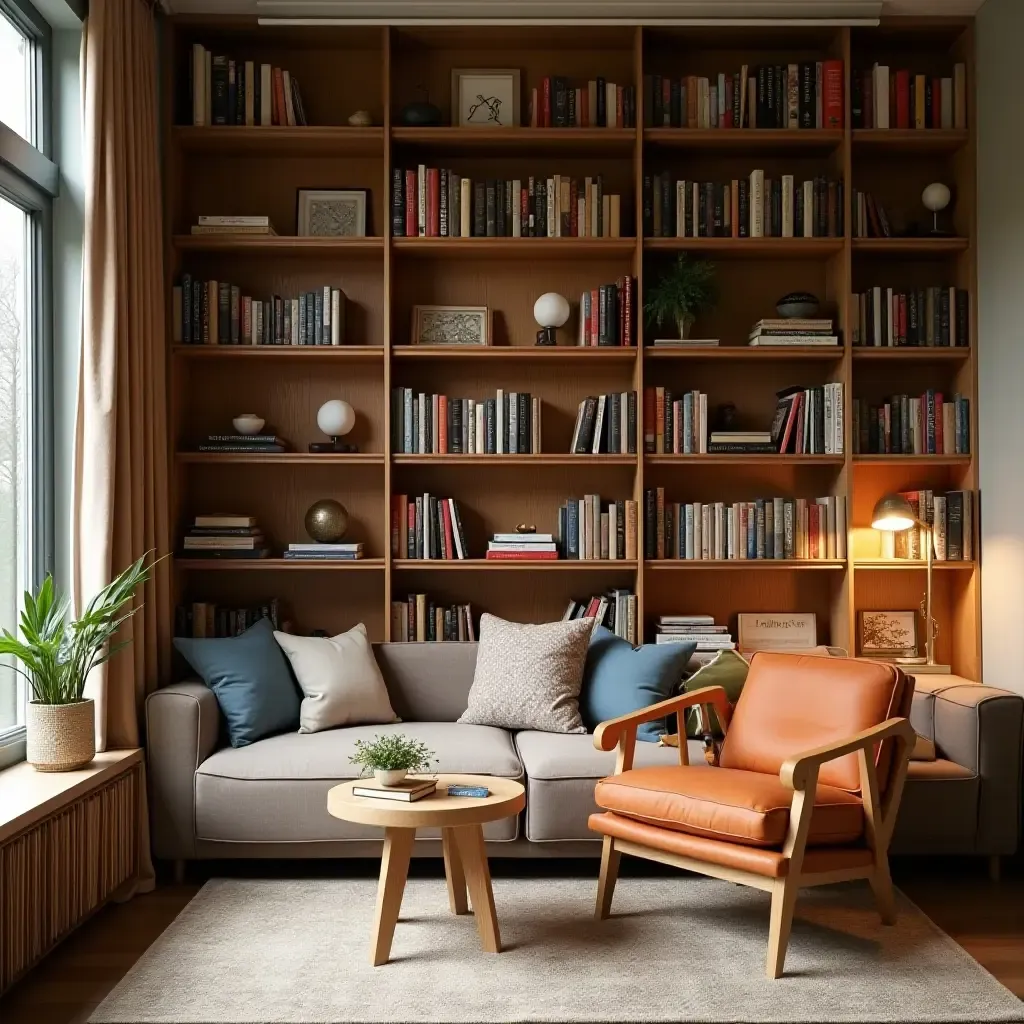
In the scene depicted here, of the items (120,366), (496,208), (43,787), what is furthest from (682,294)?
(43,787)

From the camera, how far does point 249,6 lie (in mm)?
4695

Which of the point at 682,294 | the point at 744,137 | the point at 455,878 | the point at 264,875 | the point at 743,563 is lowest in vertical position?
the point at 264,875

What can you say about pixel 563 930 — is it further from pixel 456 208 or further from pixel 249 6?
pixel 249 6

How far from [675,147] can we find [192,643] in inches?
112

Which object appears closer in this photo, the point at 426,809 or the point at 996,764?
the point at 426,809

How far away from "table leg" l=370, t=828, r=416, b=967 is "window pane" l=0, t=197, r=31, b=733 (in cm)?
137

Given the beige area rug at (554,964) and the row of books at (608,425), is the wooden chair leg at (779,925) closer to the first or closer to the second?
the beige area rug at (554,964)

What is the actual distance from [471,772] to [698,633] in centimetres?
140

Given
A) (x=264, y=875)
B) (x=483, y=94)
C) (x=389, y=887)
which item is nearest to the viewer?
(x=389, y=887)

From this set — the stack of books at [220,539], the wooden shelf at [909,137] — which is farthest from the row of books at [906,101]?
the stack of books at [220,539]

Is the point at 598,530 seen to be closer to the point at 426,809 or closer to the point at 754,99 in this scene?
the point at 754,99

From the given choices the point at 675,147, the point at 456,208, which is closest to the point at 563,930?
the point at 456,208

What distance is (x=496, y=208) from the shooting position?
4824mm

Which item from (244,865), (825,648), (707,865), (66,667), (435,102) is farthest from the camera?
(435,102)
